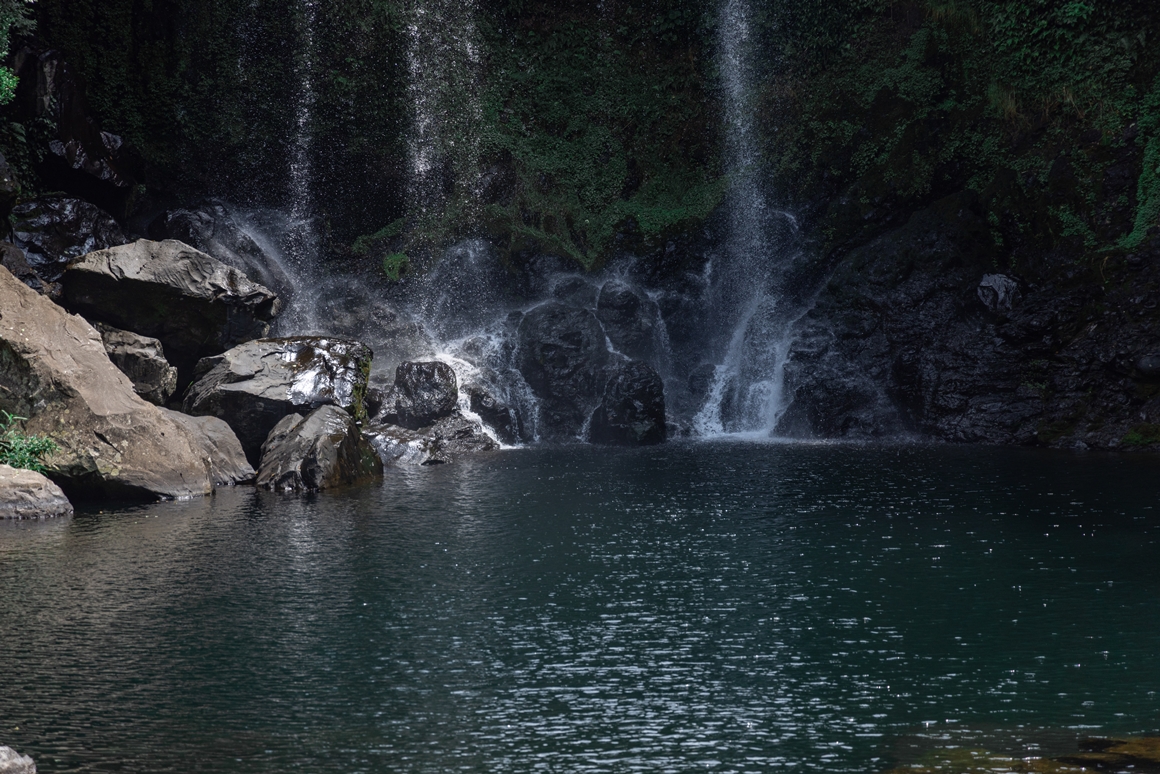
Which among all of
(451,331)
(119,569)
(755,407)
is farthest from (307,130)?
(119,569)

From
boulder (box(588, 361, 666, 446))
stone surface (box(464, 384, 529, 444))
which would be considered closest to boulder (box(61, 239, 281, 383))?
stone surface (box(464, 384, 529, 444))

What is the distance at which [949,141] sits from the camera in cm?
2664

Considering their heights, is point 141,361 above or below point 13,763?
above

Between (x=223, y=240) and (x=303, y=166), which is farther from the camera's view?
(x=303, y=166)

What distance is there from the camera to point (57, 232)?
2216 cm

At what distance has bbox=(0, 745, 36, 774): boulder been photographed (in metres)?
5.04

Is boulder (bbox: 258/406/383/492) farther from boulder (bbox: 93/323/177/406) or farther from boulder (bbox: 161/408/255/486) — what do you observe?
boulder (bbox: 93/323/177/406)

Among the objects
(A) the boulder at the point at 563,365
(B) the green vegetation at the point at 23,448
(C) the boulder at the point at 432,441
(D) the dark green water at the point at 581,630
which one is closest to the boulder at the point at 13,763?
(D) the dark green water at the point at 581,630

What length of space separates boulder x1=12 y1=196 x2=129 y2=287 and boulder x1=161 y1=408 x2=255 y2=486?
18.4 feet

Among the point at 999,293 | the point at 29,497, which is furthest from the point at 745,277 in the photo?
the point at 29,497

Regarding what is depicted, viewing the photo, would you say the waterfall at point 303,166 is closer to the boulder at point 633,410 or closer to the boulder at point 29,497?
the boulder at point 633,410

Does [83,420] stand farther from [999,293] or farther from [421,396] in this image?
[999,293]

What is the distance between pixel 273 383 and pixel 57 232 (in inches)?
284

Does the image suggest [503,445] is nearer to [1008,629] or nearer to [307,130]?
[307,130]
